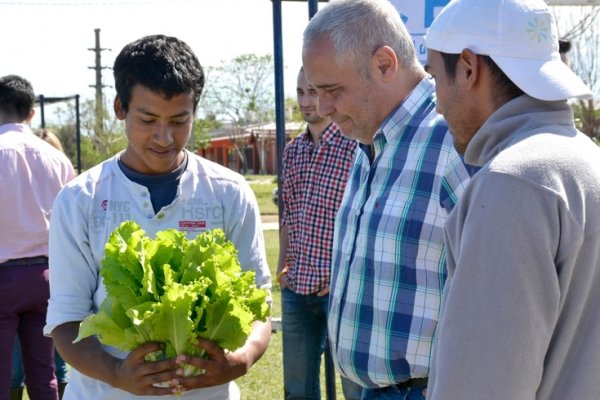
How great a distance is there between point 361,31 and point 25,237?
3678mm

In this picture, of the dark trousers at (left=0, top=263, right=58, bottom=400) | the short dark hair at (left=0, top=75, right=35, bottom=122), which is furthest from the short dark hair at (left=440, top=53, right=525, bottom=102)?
the short dark hair at (left=0, top=75, right=35, bottom=122)

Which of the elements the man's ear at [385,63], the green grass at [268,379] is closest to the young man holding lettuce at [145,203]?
the man's ear at [385,63]

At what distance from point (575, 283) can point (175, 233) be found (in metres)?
1.26

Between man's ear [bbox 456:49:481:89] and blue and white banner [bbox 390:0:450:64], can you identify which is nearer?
man's ear [bbox 456:49:481:89]

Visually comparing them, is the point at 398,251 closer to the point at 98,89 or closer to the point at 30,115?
the point at 30,115

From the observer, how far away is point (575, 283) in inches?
76.5

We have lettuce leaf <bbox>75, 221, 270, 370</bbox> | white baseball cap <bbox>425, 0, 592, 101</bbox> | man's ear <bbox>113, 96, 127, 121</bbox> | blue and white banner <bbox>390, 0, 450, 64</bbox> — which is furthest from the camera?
blue and white banner <bbox>390, 0, 450, 64</bbox>

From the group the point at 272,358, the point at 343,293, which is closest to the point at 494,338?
the point at 343,293

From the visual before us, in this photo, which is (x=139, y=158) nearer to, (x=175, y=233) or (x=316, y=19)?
(x=175, y=233)

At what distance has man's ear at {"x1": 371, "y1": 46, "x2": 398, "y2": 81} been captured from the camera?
3.17 meters

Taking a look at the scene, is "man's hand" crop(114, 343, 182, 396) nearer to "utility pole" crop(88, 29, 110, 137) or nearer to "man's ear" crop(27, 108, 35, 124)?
"man's ear" crop(27, 108, 35, 124)

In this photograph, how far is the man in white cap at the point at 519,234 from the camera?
186cm

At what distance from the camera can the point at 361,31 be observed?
3.18 m

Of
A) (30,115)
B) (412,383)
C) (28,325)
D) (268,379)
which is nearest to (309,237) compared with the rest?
(28,325)
